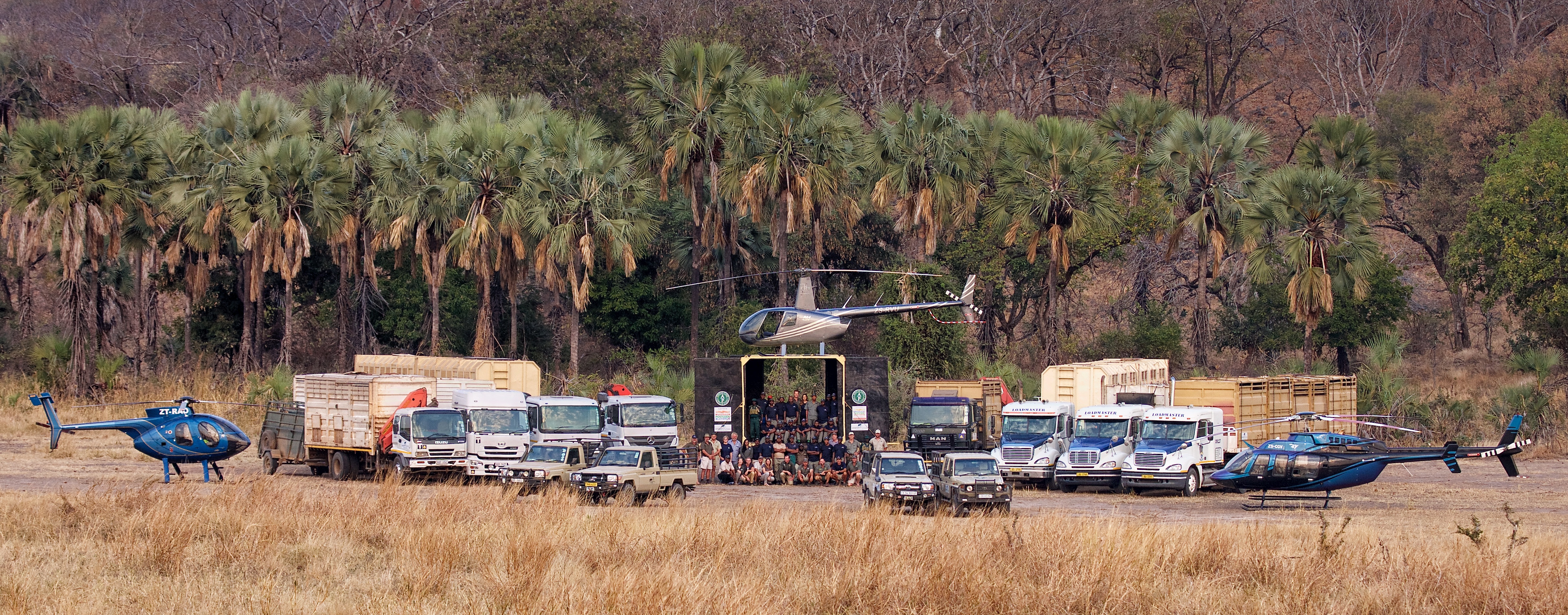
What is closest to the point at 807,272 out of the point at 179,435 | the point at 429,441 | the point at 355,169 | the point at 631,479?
the point at 429,441

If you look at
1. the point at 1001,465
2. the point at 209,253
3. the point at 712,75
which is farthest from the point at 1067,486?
the point at 209,253

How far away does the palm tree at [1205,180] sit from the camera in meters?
43.9

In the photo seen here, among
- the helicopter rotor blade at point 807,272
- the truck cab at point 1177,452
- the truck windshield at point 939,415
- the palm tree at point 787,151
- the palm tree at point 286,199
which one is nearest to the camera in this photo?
the truck cab at point 1177,452

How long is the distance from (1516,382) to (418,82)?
47468mm

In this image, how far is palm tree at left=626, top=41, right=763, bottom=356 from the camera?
42.8 m

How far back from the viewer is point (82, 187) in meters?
43.0

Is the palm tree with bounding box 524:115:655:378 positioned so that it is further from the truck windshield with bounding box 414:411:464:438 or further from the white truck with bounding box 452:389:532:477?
the truck windshield with bounding box 414:411:464:438

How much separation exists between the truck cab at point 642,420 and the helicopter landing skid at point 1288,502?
13067 millimetres

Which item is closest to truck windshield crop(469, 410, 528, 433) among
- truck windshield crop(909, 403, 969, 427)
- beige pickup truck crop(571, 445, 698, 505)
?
beige pickup truck crop(571, 445, 698, 505)

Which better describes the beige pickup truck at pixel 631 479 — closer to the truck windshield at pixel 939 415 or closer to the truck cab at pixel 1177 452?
the truck windshield at pixel 939 415

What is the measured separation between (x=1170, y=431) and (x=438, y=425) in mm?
15476

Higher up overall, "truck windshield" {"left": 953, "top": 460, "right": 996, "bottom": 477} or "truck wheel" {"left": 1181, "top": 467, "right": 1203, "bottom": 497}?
"truck windshield" {"left": 953, "top": 460, "right": 996, "bottom": 477}

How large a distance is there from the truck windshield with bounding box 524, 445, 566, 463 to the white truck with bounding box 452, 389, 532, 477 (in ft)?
Result: 6.04

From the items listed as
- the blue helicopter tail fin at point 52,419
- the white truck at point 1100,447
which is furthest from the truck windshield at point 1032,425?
the blue helicopter tail fin at point 52,419
